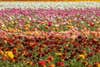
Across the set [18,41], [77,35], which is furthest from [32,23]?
[18,41]

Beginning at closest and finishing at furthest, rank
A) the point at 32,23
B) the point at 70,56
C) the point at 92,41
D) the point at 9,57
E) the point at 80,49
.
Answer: the point at 9,57 < the point at 70,56 < the point at 80,49 < the point at 92,41 < the point at 32,23

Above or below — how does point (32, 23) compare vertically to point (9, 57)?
below

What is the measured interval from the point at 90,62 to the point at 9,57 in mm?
903

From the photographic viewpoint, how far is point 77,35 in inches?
267

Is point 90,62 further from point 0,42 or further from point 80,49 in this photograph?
point 0,42

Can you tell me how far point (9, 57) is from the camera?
4.77 m

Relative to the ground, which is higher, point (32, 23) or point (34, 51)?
point (34, 51)

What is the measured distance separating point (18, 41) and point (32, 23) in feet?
11.6

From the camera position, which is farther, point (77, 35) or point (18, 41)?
point (77, 35)

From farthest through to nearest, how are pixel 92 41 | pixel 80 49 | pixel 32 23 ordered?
pixel 32 23
pixel 92 41
pixel 80 49

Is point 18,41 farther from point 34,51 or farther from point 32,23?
point 32,23

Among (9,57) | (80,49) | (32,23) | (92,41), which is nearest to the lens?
(9,57)

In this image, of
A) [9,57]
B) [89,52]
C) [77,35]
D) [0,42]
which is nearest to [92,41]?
[77,35]

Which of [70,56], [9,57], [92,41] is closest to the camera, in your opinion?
[9,57]
